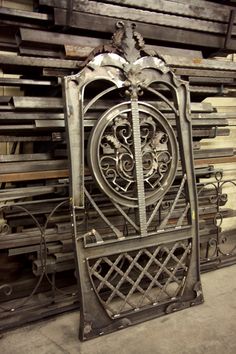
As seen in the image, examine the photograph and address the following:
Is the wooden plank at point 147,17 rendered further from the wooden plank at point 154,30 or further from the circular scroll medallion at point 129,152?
the circular scroll medallion at point 129,152

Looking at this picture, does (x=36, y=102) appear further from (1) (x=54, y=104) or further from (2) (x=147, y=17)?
(2) (x=147, y=17)

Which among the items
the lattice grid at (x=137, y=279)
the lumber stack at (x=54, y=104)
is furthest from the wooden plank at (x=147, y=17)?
the lattice grid at (x=137, y=279)

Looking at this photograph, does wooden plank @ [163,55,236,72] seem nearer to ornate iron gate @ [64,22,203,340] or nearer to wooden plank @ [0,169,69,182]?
ornate iron gate @ [64,22,203,340]

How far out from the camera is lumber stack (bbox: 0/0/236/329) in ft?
6.25

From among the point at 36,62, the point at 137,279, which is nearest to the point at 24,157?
the point at 36,62

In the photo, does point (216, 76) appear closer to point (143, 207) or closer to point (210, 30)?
point (210, 30)

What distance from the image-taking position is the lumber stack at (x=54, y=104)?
1904mm

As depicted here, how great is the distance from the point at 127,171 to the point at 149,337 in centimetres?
91

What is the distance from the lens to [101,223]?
89.7 inches

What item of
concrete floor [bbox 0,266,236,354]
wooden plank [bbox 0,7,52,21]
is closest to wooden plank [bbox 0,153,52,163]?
wooden plank [bbox 0,7,52,21]

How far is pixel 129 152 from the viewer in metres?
1.91

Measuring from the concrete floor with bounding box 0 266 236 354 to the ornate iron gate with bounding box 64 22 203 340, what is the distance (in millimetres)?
62

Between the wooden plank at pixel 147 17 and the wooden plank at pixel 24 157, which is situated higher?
the wooden plank at pixel 147 17

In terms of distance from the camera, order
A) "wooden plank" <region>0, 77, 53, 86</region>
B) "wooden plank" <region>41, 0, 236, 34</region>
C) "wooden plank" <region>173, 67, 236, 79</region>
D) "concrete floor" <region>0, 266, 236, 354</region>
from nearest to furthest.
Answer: "concrete floor" <region>0, 266, 236, 354</region> → "wooden plank" <region>0, 77, 53, 86</region> → "wooden plank" <region>41, 0, 236, 34</region> → "wooden plank" <region>173, 67, 236, 79</region>
